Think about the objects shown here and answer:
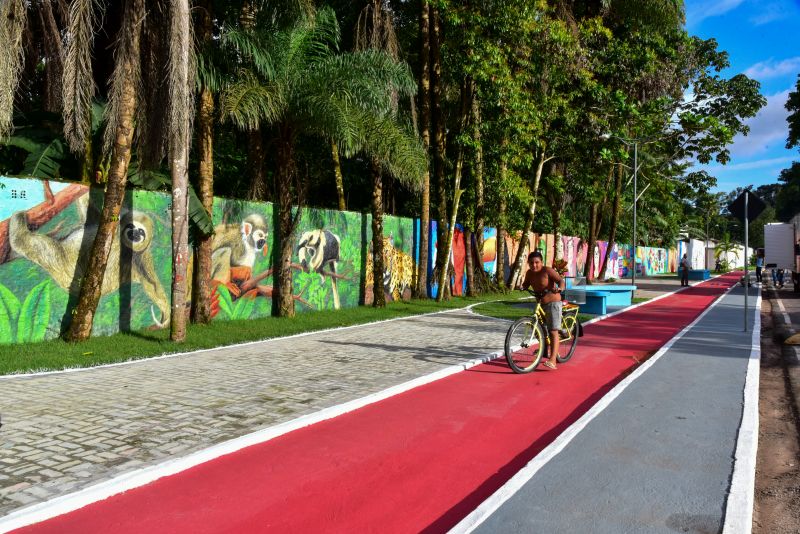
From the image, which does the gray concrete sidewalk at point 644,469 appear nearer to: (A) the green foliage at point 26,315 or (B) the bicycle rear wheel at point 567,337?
(B) the bicycle rear wheel at point 567,337

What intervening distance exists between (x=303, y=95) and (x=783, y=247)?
26.0 meters

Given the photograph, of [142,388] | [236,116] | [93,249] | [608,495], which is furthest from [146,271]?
[608,495]

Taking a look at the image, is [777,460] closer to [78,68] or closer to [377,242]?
[78,68]

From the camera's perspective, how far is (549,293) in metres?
8.50

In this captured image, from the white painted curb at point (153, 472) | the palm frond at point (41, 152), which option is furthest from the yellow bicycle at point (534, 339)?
the palm frond at point (41, 152)

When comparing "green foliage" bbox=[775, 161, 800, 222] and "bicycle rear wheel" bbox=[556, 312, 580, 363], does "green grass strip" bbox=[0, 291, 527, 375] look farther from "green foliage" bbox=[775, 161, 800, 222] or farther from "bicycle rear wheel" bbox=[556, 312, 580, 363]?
"green foliage" bbox=[775, 161, 800, 222]

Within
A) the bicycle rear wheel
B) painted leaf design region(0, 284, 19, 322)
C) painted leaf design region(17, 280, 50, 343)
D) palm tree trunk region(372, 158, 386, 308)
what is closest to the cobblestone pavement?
the bicycle rear wheel

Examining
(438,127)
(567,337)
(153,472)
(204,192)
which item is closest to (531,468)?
(153,472)

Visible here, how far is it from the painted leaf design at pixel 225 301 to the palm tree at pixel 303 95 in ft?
4.57

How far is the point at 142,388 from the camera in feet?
22.6

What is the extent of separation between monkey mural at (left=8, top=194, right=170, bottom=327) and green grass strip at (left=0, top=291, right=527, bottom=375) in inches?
Result: 33.9

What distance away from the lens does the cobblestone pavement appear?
14.7 ft

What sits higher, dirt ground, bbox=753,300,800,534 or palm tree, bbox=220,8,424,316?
palm tree, bbox=220,8,424,316

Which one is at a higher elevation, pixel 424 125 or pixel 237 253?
pixel 424 125
